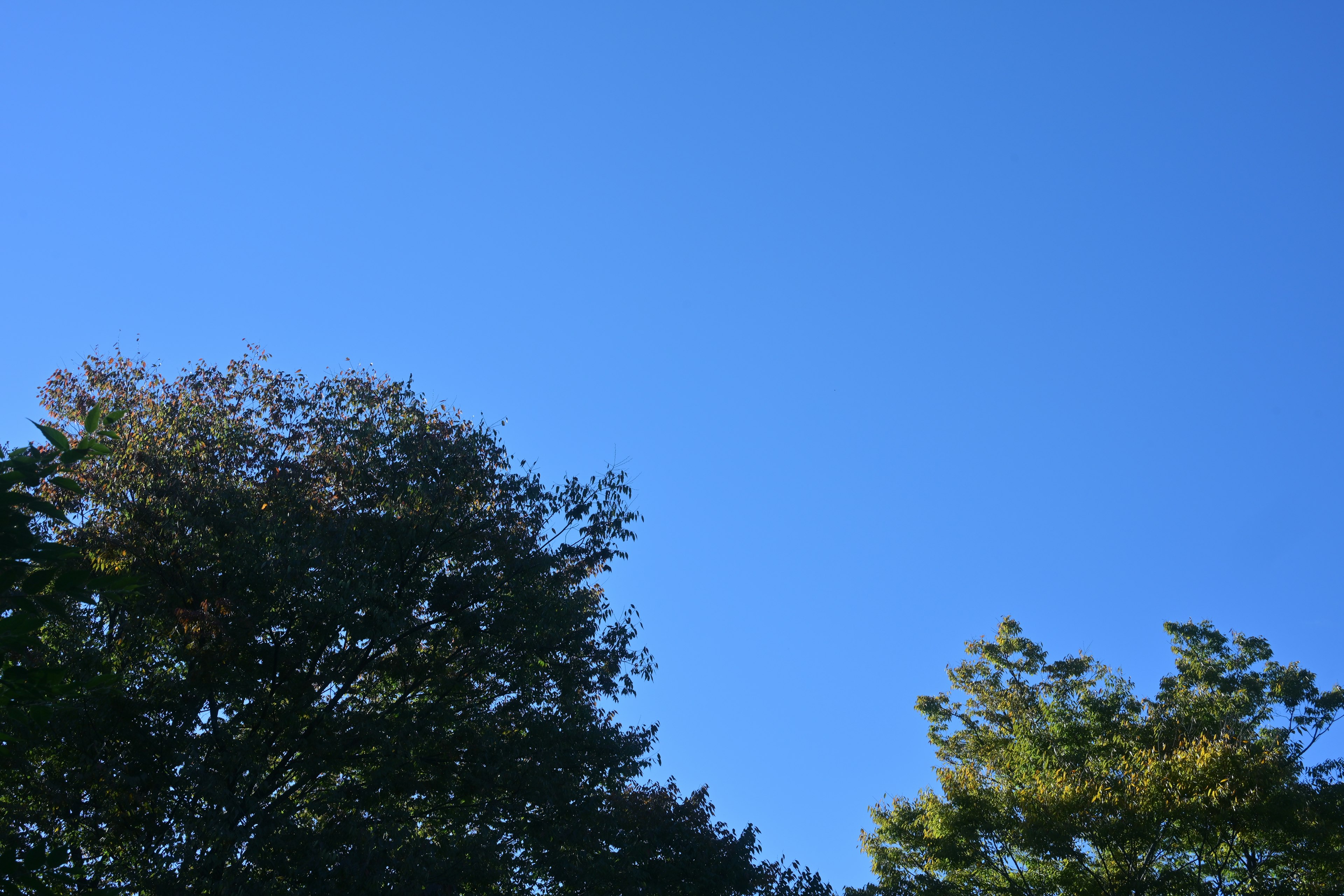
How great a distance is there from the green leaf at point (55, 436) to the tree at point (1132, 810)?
16.2 meters

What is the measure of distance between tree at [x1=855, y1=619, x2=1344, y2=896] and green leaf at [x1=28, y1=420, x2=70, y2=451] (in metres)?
16.2

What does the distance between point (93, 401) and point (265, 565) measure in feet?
18.9

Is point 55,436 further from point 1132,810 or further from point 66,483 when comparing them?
point 1132,810

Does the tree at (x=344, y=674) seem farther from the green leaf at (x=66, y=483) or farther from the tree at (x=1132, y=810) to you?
the green leaf at (x=66, y=483)

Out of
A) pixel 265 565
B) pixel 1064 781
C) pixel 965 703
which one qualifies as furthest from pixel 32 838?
pixel 965 703

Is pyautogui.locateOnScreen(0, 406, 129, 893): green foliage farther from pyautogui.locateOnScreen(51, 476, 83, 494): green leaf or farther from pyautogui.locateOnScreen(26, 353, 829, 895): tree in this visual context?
pyautogui.locateOnScreen(26, 353, 829, 895): tree

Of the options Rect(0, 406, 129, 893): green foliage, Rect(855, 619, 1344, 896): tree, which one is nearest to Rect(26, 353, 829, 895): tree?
Rect(855, 619, 1344, 896): tree

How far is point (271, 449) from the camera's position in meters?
16.1

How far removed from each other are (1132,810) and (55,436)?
16.8 meters

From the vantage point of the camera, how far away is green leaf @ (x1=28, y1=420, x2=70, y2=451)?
3314mm

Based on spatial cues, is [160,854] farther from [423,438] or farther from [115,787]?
[423,438]

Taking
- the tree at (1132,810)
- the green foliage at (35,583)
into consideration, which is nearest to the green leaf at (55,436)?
the green foliage at (35,583)

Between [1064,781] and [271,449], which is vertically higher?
[271,449]

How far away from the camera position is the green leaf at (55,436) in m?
3.31
